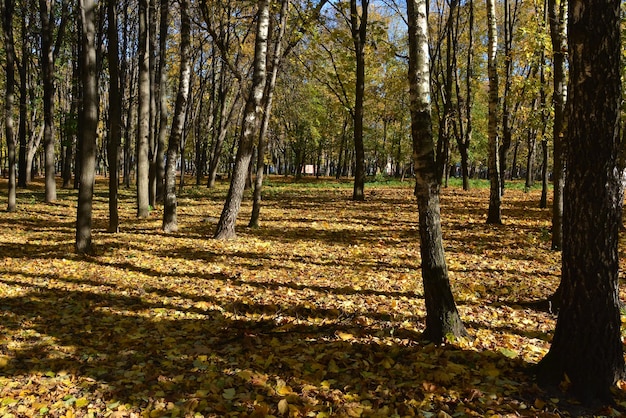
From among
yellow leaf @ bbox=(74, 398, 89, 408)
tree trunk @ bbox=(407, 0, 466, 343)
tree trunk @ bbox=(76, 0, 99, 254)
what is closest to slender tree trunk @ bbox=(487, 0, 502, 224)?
tree trunk @ bbox=(407, 0, 466, 343)

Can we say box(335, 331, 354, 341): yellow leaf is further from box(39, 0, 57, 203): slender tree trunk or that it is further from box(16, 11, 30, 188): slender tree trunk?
box(16, 11, 30, 188): slender tree trunk

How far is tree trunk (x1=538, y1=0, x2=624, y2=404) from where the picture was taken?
3.06m

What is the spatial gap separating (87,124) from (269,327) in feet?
19.1

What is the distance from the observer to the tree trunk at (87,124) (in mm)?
8102

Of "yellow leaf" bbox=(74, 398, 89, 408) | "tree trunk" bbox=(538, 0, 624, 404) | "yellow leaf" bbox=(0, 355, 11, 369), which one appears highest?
"tree trunk" bbox=(538, 0, 624, 404)

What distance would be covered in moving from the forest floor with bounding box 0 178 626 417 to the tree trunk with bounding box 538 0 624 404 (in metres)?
0.27

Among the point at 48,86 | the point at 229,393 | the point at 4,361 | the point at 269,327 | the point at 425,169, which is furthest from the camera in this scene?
the point at 48,86

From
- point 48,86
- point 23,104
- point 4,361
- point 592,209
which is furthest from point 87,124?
point 23,104

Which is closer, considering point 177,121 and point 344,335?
point 344,335

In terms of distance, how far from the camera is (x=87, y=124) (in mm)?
8336

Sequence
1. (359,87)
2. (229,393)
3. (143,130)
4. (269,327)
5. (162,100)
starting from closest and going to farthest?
(229,393), (269,327), (143,130), (162,100), (359,87)

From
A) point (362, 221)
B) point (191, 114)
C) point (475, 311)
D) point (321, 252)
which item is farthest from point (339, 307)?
point (191, 114)

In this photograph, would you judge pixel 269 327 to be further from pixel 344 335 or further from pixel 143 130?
pixel 143 130

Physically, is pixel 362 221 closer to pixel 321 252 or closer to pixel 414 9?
pixel 321 252
